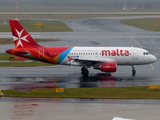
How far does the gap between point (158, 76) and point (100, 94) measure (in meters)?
13.4

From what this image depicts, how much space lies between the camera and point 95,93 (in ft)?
120

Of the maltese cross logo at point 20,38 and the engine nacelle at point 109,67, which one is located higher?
the maltese cross logo at point 20,38

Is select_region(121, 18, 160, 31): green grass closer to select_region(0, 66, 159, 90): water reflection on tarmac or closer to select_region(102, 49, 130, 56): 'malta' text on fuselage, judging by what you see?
select_region(102, 49, 130, 56): 'malta' text on fuselage

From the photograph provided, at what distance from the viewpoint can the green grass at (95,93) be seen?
35.1 meters

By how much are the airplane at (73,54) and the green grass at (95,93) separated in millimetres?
9043

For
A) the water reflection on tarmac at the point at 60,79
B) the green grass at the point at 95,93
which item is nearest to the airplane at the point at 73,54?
the water reflection on tarmac at the point at 60,79

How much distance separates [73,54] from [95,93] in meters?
12.5

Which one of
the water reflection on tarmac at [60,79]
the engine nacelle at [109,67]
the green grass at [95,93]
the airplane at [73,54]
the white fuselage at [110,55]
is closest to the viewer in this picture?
the green grass at [95,93]

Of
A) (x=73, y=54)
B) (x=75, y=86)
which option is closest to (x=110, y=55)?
(x=73, y=54)

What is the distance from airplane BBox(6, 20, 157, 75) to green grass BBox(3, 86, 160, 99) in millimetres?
9043

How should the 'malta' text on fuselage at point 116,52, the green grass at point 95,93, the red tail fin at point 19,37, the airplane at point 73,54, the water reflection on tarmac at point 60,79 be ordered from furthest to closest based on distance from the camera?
the 'malta' text on fuselage at point 116,52, the red tail fin at point 19,37, the airplane at point 73,54, the water reflection on tarmac at point 60,79, the green grass at point 95,93

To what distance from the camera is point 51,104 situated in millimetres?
31938

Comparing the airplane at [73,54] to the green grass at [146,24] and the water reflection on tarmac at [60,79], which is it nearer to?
the water reflection on tarmac at [60,79]

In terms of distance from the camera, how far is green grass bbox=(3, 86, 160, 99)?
115ft
